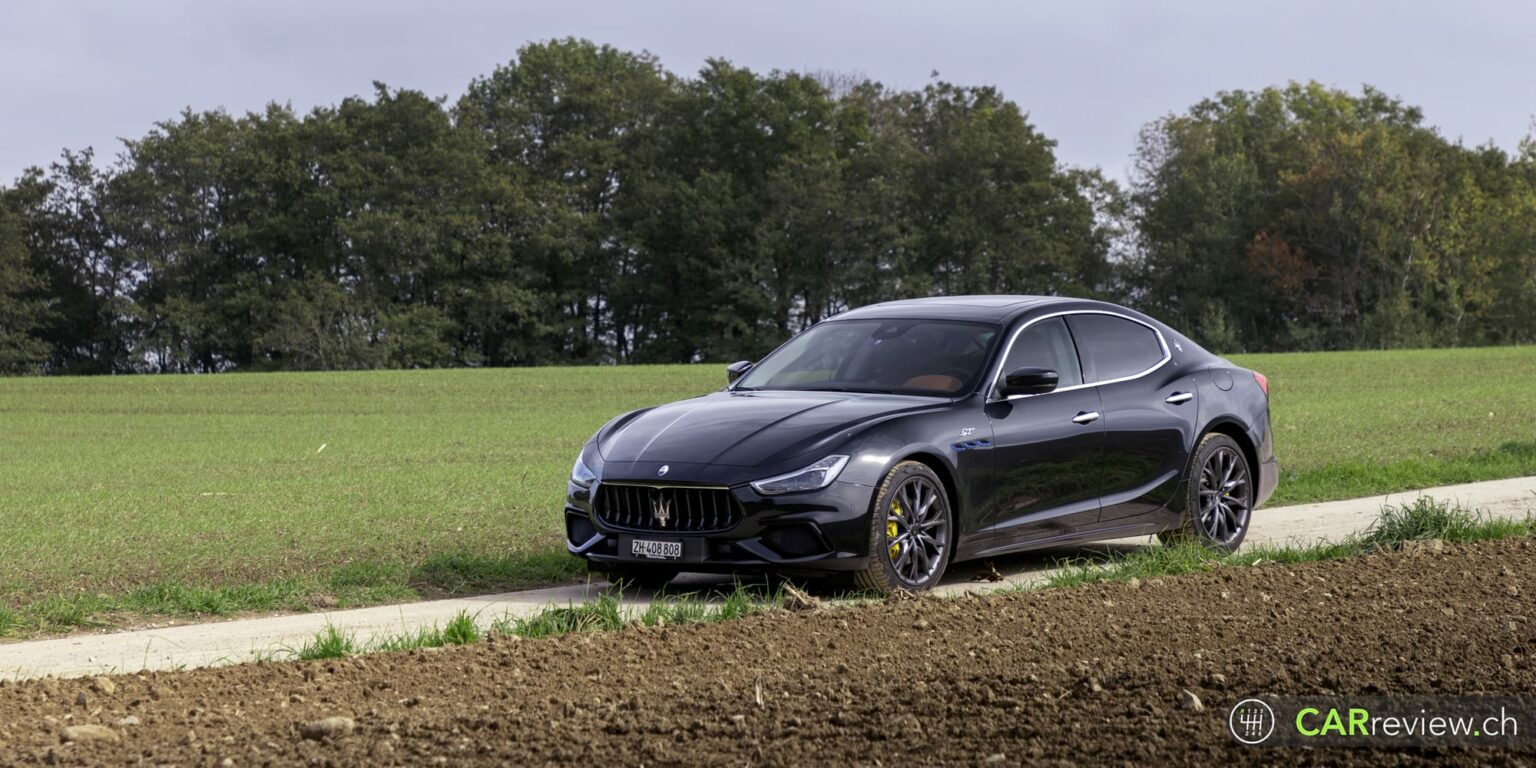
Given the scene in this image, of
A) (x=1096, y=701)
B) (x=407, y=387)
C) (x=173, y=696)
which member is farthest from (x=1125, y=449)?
(x=407, y=387)

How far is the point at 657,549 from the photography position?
9.00 metres

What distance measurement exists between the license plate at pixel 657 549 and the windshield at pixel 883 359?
1670 mm

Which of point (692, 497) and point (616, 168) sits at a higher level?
point (616, 168)

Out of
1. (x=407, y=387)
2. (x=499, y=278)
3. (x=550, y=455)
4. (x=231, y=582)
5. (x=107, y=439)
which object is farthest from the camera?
(x=499, y=278)

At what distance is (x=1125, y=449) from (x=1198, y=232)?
67788 mm

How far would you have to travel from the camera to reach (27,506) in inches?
587

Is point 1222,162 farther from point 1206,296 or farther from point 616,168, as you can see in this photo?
point 616,168

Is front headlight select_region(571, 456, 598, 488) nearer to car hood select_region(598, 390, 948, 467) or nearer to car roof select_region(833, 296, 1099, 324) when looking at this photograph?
car hood select_region(598, 390, 948, 467)

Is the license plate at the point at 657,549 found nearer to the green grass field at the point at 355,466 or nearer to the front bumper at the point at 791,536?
the front bumper at the point at 791,536

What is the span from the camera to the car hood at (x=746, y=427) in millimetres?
8938

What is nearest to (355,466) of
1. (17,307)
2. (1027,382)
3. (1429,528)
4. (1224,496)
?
(1224,496)

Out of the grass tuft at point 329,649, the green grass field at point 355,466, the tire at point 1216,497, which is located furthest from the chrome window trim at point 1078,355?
the grass tuft at point 329,649

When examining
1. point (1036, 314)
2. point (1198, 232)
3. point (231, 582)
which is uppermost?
point (1198, 232)

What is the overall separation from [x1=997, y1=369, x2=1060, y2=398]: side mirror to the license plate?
2.18 meters
